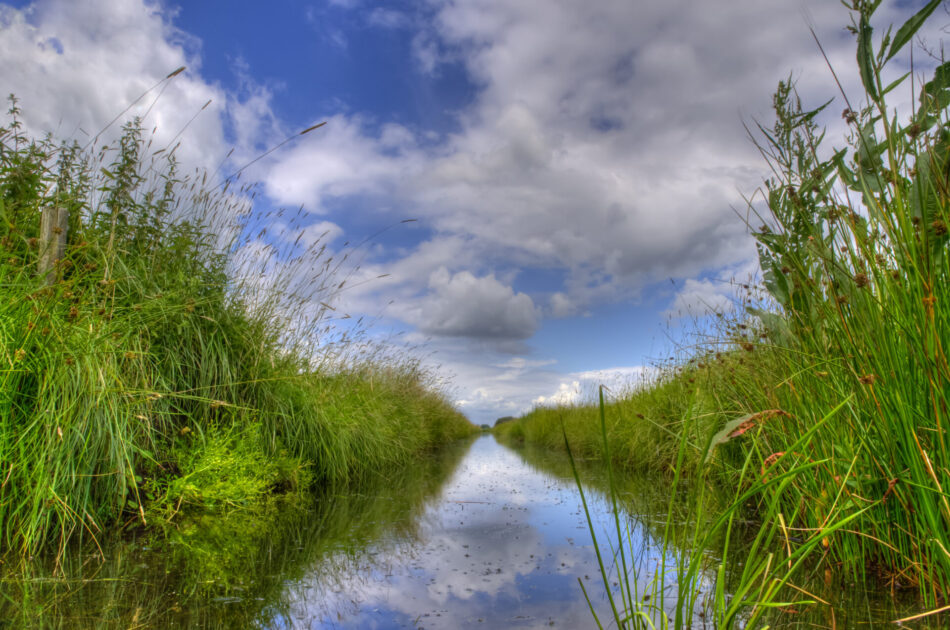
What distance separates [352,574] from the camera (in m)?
2.64

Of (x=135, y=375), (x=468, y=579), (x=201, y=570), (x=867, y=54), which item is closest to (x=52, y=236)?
(x=135, y=375)

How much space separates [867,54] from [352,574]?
3.06m

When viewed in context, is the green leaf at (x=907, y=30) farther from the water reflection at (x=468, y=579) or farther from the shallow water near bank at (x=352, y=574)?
the water reflection at (x=468, y=579)

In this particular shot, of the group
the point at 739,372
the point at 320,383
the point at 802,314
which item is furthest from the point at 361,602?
the point at 320,383

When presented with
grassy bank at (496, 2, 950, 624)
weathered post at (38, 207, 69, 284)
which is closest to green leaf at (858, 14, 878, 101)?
grassy bank at (496, 2, 950, 624)

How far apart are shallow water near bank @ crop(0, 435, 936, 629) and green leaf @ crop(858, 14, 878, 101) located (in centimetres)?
179

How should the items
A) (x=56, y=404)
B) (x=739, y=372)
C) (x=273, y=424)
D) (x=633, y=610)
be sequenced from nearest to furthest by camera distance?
(x=633, y=610)
(x=56, y=404)
(x=739, y=372)
(x=273, y=424)

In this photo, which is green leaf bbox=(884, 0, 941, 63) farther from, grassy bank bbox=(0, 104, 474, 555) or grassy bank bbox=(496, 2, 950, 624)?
grassy bank bbox=(0, 104, 474, 555)

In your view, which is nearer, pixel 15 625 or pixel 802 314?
pixel 15 625

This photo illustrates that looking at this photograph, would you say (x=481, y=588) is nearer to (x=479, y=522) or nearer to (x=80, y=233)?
(x=479, y=522)

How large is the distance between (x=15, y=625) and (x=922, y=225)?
11.0ft

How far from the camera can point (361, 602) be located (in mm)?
2256

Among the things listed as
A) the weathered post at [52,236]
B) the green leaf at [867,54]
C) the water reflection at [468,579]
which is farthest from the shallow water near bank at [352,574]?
the weathered post at [52,236]

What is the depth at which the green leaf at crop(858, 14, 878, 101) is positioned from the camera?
6.08 feet
